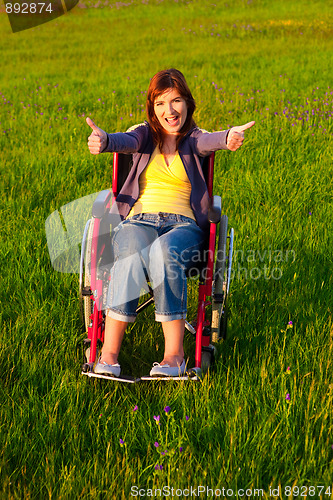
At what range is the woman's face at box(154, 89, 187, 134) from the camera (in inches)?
114

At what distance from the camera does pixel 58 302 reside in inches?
127

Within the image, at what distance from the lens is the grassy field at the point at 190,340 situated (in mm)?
2033

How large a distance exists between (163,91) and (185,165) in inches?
16.4

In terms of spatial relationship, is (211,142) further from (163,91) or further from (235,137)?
(163,91)

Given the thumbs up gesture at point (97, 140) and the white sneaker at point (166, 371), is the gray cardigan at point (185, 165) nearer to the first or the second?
the thumbs up gesture at point (97, 140)

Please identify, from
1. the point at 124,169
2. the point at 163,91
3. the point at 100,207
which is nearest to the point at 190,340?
the point at 100,207

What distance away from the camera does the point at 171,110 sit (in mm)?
2900

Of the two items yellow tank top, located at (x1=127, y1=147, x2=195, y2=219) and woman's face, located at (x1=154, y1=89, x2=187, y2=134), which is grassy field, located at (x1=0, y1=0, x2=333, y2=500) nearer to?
yellow tank top, located at (x1=127, y1=147, x2=195, y2=219)

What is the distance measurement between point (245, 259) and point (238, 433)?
1711 millimetres

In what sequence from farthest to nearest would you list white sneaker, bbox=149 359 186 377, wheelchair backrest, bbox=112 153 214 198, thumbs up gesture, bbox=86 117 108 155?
wheelchair backrest, bbox=112 153 214 198
thumbs up gesture, bbox=86 117 108 155
white sneaker, bbox=149 359 186 377

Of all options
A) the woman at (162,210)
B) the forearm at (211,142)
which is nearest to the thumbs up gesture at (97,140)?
the woman at (162,210)

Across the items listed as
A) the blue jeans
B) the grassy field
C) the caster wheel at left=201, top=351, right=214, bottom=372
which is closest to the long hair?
the blue jeans

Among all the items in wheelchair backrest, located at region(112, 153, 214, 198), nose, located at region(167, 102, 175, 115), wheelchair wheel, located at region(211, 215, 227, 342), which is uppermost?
nose, located at region(167, 102, 175, 115)

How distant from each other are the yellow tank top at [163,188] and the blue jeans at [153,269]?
8.4 inches
